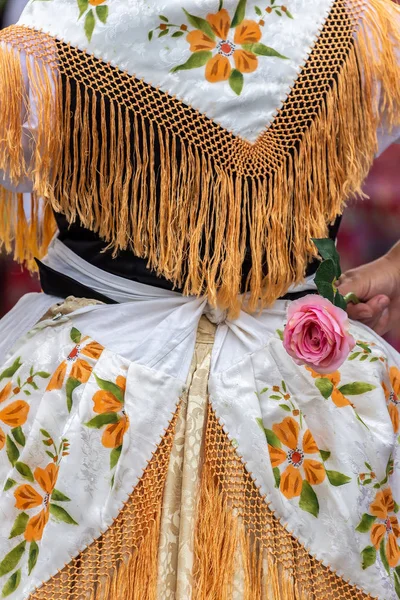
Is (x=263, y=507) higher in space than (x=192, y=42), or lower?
lower

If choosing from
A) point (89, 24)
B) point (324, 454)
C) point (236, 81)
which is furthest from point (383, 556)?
point (89, 24)

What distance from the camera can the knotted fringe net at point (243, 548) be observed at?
3.45 feet

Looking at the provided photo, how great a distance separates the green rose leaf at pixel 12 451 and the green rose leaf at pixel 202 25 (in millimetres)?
619

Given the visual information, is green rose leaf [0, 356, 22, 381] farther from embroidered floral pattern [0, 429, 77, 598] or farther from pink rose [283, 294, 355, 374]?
pink rose [283, 294, 355, 374]

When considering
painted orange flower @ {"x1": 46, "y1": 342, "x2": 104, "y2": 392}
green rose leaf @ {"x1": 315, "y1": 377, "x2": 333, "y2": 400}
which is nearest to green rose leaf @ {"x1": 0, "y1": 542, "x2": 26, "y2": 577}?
painted orange flower @ {"x1": 46, "y1": 342, "x2": 104, "y2": 392}

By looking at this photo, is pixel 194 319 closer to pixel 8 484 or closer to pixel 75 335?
pixel 75 335

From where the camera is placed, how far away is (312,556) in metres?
1.08

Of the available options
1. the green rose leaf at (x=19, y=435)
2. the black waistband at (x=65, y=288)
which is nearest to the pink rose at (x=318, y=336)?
the black waistband at (x=65, y=288)

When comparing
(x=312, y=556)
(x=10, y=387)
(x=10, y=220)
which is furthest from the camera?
(x=10, y=220)

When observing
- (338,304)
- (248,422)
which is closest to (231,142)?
(338,304)

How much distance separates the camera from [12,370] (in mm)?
1205

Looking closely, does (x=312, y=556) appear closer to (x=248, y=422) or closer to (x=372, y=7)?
(x=248, y=422)

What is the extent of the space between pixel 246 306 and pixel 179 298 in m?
0.10

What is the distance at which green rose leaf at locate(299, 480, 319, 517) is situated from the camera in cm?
109
